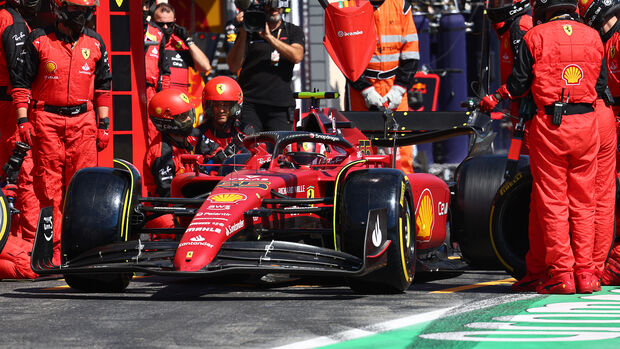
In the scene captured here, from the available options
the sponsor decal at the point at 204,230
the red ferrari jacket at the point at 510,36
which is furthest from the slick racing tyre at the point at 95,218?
the red ferrari jacket at the point at 510,36

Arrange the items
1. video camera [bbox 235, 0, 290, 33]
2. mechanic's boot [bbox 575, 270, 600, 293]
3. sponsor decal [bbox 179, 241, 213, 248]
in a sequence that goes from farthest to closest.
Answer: video camera [bbox 235, 0, 290, 33] → mechanic's boot [bbox 575, 270, 600, 293] → sponsor decal [bbox 179, 241, 213, 248]

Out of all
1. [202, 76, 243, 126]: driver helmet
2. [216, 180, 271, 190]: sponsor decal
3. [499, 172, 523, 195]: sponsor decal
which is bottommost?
[499, 172, 523, 195]: sponsor decal

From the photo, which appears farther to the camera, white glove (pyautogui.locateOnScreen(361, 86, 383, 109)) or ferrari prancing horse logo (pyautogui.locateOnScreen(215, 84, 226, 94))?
white glove (pyautogui.locateOnScreen(361, 86, 383, 109))

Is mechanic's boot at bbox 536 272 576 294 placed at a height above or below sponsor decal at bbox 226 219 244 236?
below

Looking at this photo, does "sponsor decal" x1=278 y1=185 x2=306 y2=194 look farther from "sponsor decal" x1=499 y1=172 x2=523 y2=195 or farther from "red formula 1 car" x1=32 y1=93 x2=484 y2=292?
"sponsor decal" x1=499 y1=172 x2=523 y2=195

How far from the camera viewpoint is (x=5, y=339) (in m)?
5.74

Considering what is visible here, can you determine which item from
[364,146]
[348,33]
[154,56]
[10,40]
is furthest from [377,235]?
[154,56]

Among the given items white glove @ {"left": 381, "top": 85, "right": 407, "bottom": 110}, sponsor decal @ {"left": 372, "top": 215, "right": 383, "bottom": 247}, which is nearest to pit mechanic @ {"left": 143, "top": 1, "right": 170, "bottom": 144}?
white glove @ {"left": 381, "top": 85, "right": 407, "bottom": 110}

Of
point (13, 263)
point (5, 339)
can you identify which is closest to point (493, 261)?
point (13, 263)

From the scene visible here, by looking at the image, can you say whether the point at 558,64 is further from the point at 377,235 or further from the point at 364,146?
the point at 364,146

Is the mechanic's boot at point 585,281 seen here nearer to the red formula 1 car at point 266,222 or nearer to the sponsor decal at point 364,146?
the red formula 1 car at point 266,222

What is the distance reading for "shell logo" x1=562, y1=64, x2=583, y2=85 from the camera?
761cm

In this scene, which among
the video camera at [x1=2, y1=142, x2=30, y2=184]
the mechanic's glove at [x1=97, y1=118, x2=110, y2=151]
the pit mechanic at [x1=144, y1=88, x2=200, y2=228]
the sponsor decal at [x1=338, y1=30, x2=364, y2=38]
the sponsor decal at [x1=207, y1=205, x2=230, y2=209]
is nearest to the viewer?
the sponsor decal at [x1=207, y1=205, x2=230, y2=209]

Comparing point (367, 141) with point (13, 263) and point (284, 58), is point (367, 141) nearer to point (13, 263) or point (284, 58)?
point (284, 58)
